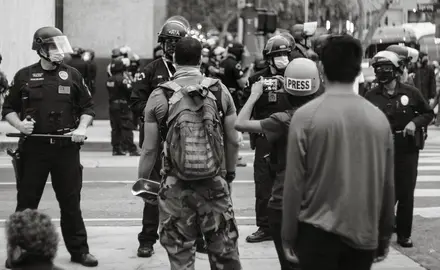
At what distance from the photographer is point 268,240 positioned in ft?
30.3

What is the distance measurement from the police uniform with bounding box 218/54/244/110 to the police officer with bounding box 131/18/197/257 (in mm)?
7407

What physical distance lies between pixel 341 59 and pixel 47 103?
3588 millimetres

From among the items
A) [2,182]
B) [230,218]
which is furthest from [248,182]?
[230,218]

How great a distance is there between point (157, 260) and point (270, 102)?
1773 mm

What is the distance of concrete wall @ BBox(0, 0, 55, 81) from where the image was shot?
76.7 feet

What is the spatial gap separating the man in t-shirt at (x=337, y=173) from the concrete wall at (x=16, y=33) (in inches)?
768

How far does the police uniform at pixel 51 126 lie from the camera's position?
25.0ft

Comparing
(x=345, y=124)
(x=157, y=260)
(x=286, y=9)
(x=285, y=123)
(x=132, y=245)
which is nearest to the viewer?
(x=345, y=124)

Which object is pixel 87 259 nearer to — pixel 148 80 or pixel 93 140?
pixel 148 80

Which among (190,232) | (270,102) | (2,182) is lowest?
(2,182)

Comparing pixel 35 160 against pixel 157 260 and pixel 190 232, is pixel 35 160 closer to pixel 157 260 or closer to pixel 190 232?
pixel 157 260

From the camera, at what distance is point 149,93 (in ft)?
27.1

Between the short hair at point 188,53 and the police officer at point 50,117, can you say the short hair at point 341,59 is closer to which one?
the short hair at point 188,53

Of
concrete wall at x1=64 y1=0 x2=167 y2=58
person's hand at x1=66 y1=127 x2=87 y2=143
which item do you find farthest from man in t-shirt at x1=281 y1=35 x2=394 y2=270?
concrete wall at x1=64 y1=0 x2=167 y2=58
